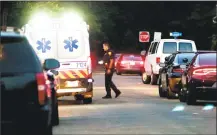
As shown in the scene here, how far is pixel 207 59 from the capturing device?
17.7 meters

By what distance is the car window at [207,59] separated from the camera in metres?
17.4

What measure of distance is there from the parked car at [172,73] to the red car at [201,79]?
1945mm

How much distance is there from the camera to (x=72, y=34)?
18531 mm

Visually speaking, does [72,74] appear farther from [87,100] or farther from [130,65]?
[130,65]

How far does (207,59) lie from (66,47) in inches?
150

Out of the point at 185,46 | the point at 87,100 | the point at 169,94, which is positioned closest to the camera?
Result: the point at 87,100

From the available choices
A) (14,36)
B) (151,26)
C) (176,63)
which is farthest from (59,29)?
(151,26)

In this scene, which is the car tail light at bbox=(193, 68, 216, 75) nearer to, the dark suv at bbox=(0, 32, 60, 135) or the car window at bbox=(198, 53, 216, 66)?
the car window at bbox=(198, 53, 216, 66)

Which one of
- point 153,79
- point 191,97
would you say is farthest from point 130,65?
point 191,97

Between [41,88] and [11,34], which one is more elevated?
[11,34]

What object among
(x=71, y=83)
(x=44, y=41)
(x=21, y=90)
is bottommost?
(x=71, y=83)

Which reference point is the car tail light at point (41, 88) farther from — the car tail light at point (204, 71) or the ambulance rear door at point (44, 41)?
the ambulance rear door at point (44, 41)

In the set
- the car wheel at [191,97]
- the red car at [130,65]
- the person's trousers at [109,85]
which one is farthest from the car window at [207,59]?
the red car at [130,65]

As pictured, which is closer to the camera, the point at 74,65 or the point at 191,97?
the point at 191,97
